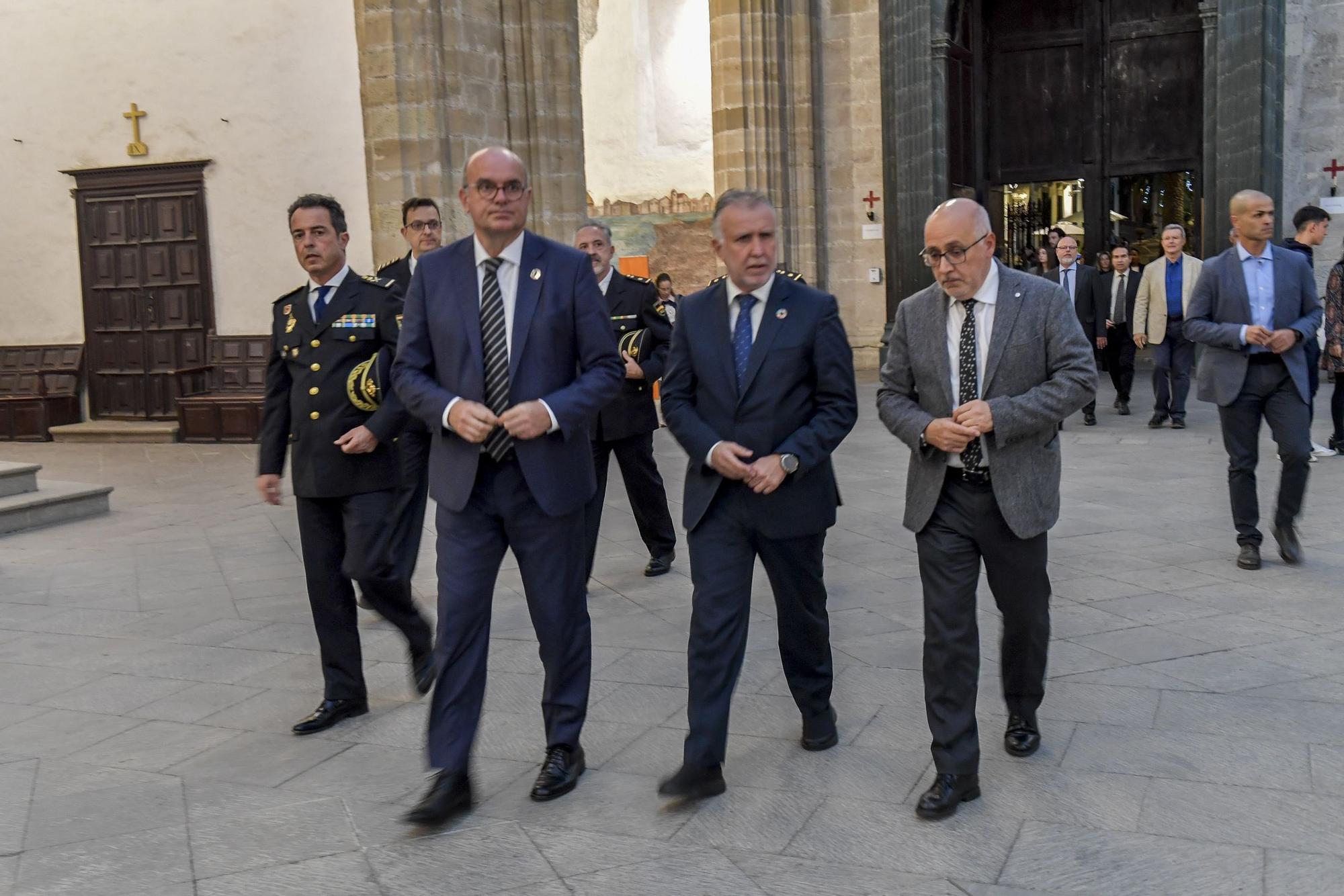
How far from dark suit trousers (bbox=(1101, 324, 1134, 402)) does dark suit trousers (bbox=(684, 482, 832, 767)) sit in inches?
374

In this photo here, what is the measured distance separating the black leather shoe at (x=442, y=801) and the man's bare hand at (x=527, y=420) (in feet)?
3.11

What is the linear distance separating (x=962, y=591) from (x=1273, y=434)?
10.8 ft

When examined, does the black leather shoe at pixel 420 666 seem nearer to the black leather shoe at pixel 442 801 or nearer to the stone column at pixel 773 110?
the black leather shoe at pixel 442 801

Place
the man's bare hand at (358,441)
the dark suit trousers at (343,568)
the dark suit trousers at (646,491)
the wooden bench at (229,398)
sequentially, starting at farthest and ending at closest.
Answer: the wooden bench at (229,398) → the dark suit trousers at (646,491) → the dark suit trousers at (343,568) → the man's bare hand at (358,441)

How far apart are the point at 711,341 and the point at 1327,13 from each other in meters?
14.7

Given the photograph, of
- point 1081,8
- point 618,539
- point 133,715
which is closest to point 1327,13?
point 1081,8

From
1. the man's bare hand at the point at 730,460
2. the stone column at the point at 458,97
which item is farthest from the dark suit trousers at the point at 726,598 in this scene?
the stone column at the point at 458,97

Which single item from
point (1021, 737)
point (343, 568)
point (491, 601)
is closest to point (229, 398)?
point (343, 568)

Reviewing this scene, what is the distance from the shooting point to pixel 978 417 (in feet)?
11.0

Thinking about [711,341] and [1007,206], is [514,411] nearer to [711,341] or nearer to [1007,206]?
[711,341]

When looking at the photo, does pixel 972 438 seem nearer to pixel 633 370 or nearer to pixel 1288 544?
pixel 633 370

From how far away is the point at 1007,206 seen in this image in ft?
64.1

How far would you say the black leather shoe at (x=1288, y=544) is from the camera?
6043 mm

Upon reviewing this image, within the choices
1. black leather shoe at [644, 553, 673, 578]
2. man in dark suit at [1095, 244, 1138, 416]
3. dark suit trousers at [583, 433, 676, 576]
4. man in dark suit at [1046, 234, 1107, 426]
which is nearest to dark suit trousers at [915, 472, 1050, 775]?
dark suit trousers at [583, 433, 676, 576]
